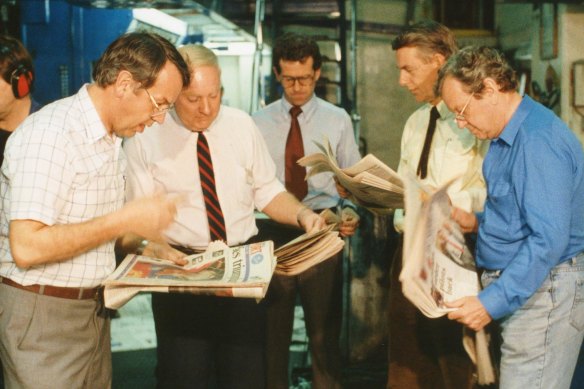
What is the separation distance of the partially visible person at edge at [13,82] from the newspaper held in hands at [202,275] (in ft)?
3.81

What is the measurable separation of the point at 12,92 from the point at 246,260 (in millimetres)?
1488

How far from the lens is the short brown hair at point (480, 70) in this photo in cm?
218

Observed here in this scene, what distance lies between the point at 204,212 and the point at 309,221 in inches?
17.8

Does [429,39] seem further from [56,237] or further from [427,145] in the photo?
[56,237]

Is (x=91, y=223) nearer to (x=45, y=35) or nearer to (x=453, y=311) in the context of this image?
(x=453, y=311)

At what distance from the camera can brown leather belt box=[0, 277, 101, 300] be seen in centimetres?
205

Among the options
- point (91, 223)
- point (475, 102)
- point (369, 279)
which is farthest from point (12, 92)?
point (369, 279)

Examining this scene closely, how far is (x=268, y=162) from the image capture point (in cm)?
307

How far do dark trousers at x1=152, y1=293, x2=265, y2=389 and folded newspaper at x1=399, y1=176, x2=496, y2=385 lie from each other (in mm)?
964

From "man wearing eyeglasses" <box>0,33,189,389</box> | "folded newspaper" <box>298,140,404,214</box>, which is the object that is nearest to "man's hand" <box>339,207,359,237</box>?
"folded newspaper" <box>298,140,404,214</box>

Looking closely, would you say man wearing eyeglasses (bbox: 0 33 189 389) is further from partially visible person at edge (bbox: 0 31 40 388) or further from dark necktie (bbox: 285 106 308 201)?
dark necktie (bbox: 285 106 308 201)

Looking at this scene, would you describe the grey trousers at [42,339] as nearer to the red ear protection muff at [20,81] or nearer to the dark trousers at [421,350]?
the red ear protection muff at [20,81]

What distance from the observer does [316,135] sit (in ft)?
12.9

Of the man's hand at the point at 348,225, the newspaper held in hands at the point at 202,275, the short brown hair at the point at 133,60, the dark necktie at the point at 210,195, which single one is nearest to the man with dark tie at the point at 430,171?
the man's hand at the point at 348,225
